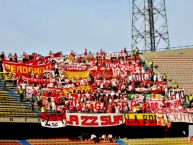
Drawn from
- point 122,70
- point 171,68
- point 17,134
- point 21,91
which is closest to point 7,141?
point 17,134

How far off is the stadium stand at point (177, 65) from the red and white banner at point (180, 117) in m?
6.45

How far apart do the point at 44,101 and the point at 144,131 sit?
298 inches

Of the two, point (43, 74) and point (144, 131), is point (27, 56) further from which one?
point (144, 131)

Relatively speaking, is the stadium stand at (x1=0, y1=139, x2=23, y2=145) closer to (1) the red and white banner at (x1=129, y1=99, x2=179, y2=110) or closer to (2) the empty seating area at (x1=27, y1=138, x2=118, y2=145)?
(2) the empty seating area at (x1=27, y1=138, x2=118, y2=145)

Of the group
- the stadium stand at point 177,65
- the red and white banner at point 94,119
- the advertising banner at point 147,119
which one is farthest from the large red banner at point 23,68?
the stadium stand at point 177,65

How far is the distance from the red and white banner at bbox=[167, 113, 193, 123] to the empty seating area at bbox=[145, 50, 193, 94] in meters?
6.59

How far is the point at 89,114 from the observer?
87.7 ft

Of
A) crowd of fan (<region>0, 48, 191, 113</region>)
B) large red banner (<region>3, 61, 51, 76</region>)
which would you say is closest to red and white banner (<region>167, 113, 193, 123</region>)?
crowd of fan (<region>0, 48, 191, 113</region>)

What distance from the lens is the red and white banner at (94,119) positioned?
26.1 meters

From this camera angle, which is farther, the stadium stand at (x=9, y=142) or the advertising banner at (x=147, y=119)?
the advertising banner at (x=147, y=119)

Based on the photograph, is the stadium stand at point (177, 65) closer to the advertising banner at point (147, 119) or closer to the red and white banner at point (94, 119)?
the advertising banner at point (147, 119)

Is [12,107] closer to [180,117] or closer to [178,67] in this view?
[180,117]

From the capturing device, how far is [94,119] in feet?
87.9

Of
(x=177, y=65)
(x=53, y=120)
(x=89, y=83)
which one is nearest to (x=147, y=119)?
(x=89, y=83)
